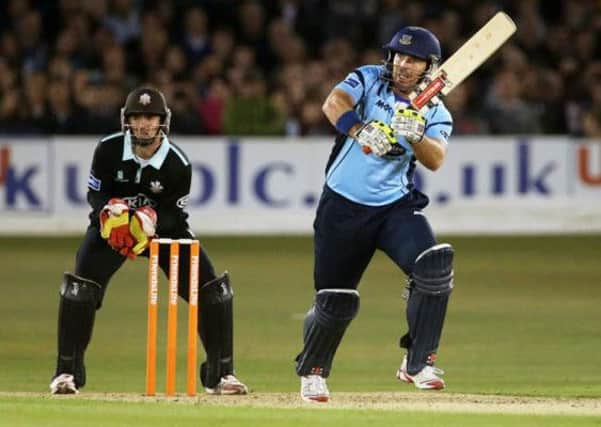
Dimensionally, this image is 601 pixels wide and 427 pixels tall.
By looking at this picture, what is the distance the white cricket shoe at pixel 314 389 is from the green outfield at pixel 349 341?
81 mm

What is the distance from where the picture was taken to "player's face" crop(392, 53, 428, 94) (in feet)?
31.8

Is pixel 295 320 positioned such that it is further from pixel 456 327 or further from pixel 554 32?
pixel 554 32

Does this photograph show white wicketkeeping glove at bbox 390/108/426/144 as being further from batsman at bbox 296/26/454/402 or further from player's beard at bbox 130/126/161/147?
player's beard at bbox 130/126/161/147

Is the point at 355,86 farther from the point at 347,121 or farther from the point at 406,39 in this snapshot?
the point at 406,39

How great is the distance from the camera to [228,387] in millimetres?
10375

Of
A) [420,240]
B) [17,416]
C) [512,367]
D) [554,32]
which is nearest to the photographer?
[17,416]

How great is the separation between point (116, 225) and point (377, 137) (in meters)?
1.55

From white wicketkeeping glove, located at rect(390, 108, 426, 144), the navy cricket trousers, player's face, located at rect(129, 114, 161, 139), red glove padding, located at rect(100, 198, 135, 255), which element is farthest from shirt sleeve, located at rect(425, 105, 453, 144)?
red glove padding, located at rect(100, 198, 135, 255)

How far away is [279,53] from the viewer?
22.8m

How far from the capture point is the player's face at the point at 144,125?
32.8 feet

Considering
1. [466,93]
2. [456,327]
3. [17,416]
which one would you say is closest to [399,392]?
[17,416]

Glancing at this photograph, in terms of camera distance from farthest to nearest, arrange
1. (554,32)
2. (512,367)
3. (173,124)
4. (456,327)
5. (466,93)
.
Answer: (554,32)
(466,93)
(173,124)
(456,327)
(512,367)

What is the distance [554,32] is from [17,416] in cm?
1650

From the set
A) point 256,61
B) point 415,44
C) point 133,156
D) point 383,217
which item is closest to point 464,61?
point 415,44
